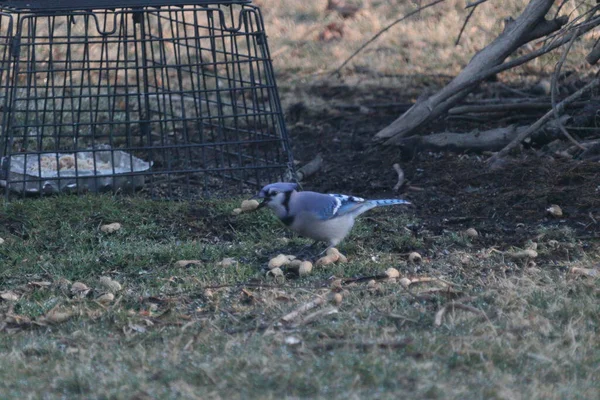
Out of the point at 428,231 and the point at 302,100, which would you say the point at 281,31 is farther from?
the point at 428,231

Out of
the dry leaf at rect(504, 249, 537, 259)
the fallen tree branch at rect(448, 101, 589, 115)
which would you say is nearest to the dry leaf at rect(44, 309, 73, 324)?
the dry leaf at rect(504, 249, 537, 259)

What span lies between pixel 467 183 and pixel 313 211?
5.46 feet

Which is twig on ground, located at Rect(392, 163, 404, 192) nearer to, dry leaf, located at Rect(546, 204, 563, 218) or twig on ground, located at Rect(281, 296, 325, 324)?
dry leaf, located at Rect(546, 204, 563, 218)

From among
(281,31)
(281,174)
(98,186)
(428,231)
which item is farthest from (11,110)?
(281,31)

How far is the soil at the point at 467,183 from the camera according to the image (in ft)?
18.6

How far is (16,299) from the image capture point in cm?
451

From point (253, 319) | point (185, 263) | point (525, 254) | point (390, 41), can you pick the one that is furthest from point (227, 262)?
point (390, 41)

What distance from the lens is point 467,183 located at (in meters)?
6.38

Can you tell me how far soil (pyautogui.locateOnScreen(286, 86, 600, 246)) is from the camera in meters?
5.66

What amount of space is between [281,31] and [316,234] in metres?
6.64

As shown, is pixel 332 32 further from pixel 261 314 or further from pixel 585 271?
pixel 261 314

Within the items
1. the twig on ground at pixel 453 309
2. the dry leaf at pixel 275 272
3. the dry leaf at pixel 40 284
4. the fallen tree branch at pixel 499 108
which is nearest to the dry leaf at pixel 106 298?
the dry leaf at pixel 40 284

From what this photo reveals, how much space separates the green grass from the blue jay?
0.18m

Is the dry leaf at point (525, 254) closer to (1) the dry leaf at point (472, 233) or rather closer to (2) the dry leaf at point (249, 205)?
(1) the dry leaf at point (472, 233)
